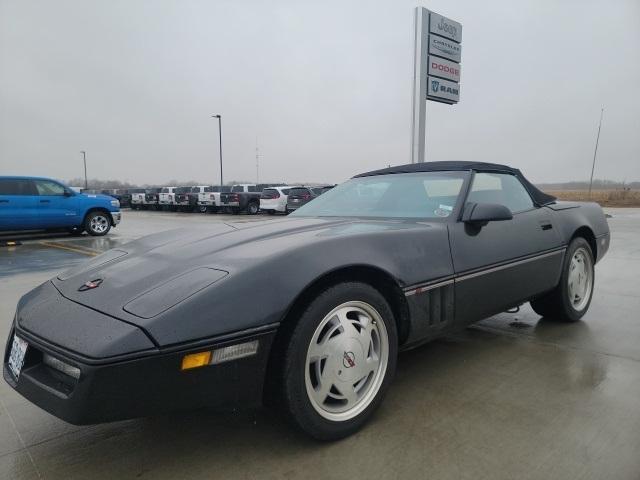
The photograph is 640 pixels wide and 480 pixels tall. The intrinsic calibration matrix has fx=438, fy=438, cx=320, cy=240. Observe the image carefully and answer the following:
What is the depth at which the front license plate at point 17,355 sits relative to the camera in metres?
1.77

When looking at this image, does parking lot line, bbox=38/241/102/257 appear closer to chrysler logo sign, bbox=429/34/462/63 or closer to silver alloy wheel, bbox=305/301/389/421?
silver alloy wheel, bbox=305/301/389/421

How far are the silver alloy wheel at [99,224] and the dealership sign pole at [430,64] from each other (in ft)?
26.2

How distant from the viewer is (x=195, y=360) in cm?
157

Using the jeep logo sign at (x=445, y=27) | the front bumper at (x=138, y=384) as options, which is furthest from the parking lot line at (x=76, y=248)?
the jeep logo sign at (x=445, y=27)

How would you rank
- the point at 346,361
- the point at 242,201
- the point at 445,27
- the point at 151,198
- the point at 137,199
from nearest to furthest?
the point at 346,361 → the point at 445,27 → the point at 242,201 → the point at 151,198 → the point at 137,199

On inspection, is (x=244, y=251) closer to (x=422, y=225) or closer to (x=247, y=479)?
(x=247, y=479)

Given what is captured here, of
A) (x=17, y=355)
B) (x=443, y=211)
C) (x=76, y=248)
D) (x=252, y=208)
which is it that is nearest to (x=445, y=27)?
(x=76, y=248)

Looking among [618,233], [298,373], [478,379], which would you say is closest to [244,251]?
[298,373]

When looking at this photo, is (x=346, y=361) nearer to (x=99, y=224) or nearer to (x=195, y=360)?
(x=195, y=360)

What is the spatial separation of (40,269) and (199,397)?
5.85m

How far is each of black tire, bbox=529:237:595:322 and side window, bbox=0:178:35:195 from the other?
35.7ft

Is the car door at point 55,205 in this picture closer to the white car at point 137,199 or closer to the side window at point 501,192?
the side window at point 501,192

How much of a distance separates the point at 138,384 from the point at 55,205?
10.8 meters

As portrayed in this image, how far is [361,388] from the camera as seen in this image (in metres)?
2.09
